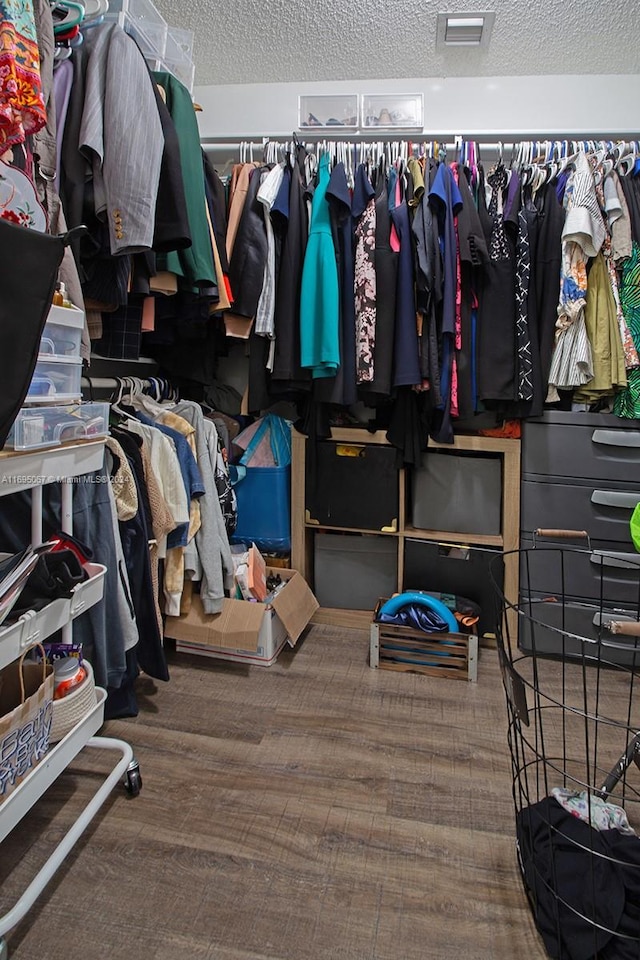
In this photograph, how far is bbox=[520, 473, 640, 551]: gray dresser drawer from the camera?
6.80 feet

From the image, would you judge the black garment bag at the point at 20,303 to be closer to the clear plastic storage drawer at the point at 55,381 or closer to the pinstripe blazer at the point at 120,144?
the clear plastic storage drawer at the point at 55,381

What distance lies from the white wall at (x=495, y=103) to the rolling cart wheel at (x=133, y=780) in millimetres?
2526

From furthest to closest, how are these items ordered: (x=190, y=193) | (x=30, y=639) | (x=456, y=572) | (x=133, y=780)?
(x=456, y=572) → (x=190, y=193) → (x=133, y=780) → (x=30, y=639)

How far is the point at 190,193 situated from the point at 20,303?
1084 mm

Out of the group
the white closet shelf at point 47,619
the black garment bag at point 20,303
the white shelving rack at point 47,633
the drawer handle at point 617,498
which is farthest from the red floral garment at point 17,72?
the drawer handle at point 617,498

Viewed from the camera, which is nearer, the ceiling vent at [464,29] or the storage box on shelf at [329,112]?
the ceiling vent at [464,29]

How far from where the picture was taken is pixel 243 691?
1.91 meters

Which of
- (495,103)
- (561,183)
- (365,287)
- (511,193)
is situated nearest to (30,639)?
(365,287)

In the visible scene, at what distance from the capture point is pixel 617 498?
6.75ft

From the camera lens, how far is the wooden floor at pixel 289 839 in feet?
3.48

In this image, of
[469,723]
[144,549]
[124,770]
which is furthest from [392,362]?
[124,770]

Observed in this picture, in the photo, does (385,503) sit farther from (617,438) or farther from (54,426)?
(54,426)

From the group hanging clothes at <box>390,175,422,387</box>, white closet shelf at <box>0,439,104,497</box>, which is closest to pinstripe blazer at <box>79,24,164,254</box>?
white closet shelf at <box>0,439,104,497</box>

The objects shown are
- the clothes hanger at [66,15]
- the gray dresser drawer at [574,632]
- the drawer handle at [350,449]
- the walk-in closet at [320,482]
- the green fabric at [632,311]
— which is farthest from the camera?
the drawer handle at [350,449]
